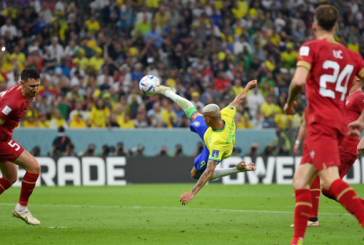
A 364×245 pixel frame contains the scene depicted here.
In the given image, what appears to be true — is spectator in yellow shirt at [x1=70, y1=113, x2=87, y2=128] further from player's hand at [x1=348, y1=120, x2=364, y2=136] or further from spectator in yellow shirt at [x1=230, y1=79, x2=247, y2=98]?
player's hand at [x1=348, y1=120, x2=364, y2=136]

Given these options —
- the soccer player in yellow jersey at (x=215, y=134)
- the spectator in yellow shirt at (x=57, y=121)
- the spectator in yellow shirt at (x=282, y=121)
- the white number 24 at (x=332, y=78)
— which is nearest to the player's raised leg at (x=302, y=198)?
the white number 24 at (x=332, y=78)

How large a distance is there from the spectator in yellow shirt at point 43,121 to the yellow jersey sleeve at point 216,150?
10.0 metres

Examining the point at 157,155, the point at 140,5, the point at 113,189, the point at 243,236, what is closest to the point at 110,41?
the point at 140,5

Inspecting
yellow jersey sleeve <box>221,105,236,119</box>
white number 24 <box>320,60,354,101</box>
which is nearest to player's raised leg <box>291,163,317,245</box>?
white number 24 <box>320,60,354,101</box>

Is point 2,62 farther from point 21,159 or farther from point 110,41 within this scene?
point 21,159

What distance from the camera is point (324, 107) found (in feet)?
16.8

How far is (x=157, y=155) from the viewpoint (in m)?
17.6

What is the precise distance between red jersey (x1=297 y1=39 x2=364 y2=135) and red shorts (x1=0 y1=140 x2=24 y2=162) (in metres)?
4.57

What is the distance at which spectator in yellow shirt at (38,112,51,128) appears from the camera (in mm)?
17188

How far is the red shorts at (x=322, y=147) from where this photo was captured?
5.03 m

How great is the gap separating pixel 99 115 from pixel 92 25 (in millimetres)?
5007

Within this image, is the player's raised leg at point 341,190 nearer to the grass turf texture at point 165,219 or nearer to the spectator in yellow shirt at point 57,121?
the grass turf texture at point 165,219

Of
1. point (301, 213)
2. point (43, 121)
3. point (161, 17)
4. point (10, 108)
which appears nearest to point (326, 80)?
point (301, 213)

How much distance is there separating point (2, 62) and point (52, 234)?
12.8m
